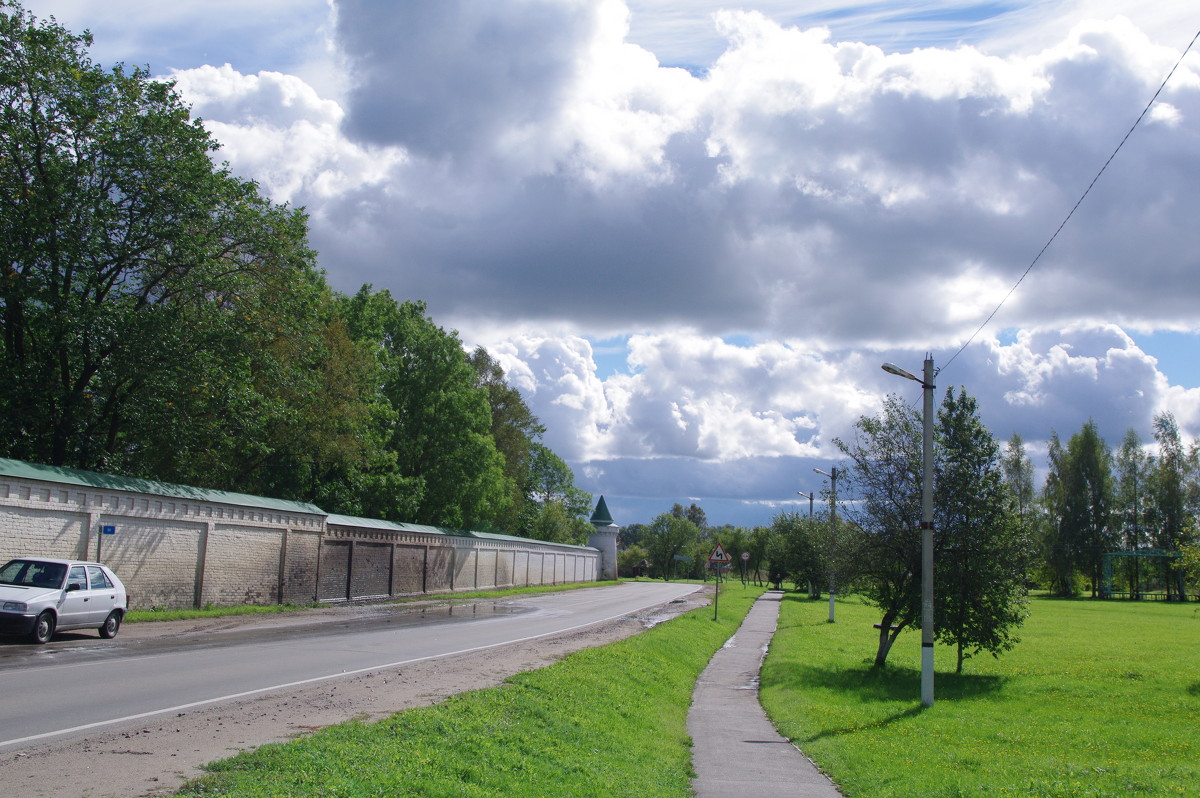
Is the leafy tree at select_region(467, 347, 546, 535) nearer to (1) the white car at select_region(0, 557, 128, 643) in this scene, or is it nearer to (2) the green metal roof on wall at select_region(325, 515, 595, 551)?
(2) the green metal roof on wall at select_region(325, 515, 595, 551)

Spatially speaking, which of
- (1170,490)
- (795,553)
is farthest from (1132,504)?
(795,553)

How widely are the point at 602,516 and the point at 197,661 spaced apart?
9229 cm

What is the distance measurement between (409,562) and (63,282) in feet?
67.9

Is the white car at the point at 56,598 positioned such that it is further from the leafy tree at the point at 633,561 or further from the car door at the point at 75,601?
the leafy tree at the point at 633,561

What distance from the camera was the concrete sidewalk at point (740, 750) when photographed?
377 inches

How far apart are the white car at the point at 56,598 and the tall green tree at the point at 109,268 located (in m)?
8.49

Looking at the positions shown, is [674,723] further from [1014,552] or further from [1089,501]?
[1089,501]

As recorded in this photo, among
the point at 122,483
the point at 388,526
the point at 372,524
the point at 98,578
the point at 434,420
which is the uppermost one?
the point at 434,420

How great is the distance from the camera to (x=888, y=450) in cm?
2261

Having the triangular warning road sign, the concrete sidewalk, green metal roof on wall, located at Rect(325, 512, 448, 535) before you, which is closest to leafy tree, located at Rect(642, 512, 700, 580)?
green metal roof on wall, located at Rect(325, 512, 448, 535)

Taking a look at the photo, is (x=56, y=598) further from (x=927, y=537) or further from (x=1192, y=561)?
(x=1192, y=561)

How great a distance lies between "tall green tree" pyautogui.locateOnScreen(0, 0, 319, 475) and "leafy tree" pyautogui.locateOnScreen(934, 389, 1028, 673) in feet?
66.7

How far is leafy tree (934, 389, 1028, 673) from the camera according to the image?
69.9 feet

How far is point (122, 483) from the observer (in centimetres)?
2305
